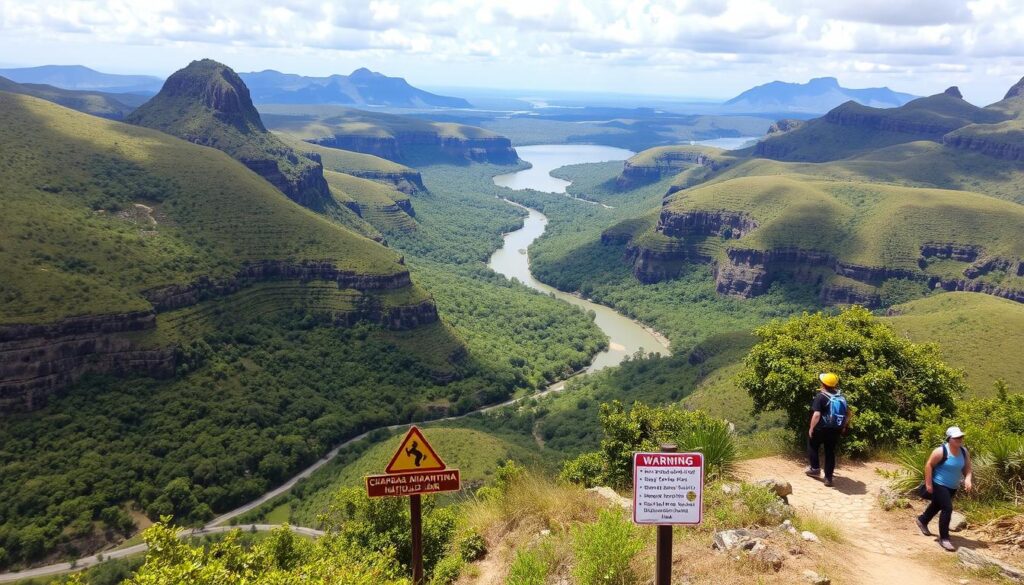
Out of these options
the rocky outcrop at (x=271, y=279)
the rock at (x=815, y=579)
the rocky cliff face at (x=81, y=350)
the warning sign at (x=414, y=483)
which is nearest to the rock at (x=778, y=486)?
the rock at (x=815, y=579)

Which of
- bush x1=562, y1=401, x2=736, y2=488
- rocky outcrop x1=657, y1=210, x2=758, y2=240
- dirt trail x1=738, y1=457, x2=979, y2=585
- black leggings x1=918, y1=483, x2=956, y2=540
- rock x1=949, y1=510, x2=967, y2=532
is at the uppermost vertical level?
black leggings x1=918, y1=483, x2=956, y2=540

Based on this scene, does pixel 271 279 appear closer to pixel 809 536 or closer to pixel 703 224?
pixel 809 536

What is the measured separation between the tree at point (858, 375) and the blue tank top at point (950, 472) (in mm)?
6714

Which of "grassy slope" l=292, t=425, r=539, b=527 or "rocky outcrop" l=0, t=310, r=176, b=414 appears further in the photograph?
"rocky outcrop" l=0, t=310, r=176, b=414

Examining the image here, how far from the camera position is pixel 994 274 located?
126 meters

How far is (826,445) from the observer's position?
61.8 feet

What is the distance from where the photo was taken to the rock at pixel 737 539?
547 inches

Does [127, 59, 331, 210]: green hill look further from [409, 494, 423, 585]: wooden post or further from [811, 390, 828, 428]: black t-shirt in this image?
[811, 390, 828, 428]: black t-shirt

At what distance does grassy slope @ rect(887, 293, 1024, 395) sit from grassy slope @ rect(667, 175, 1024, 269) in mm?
50894

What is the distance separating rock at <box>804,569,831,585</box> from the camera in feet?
41.6

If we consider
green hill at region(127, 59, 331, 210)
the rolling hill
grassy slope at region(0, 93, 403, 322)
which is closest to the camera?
the rolling hill

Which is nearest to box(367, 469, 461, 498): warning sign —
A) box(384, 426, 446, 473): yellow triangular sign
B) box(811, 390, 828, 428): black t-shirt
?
box(384, 426, 446, 473): yellow triangular sign

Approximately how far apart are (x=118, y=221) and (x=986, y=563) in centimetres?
10886

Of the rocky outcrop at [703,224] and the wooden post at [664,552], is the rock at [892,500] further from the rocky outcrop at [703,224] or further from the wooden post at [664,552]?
the rocky outcrop at [703,224]
